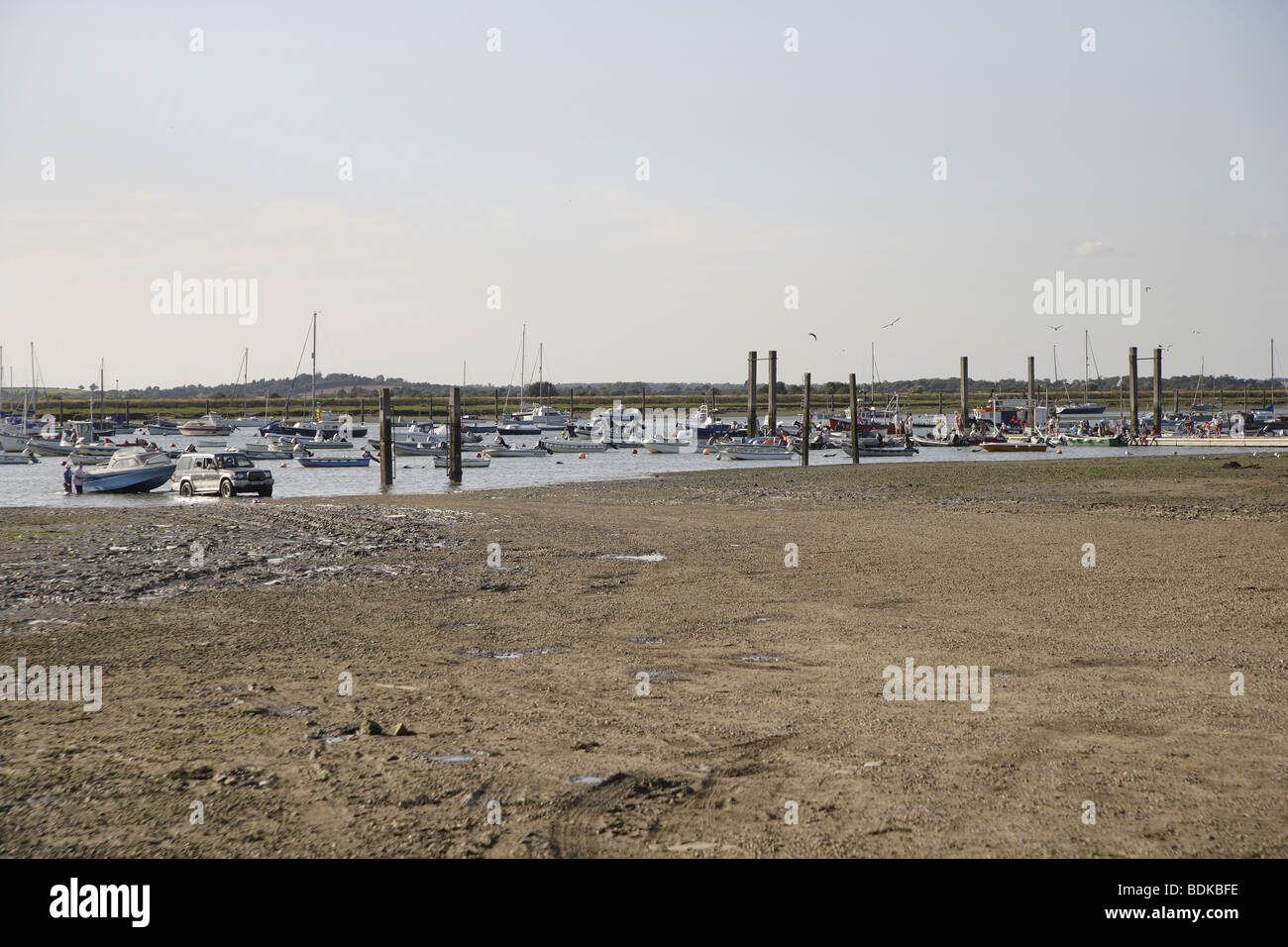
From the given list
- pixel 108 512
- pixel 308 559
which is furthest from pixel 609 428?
pixel 308 559

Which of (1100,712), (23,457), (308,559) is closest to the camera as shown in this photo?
(1100,712)

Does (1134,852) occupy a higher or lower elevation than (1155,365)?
lower

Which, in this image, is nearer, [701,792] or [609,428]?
[701,792]

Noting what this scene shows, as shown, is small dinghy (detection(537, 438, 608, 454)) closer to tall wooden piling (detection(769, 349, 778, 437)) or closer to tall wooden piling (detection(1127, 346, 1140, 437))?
tall wooden piling (detection(769, 349, 778, 437))

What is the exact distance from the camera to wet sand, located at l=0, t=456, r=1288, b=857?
6.00 m

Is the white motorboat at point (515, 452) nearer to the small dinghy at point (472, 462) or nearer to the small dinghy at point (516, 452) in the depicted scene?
the small dinghy at point (516, 452)

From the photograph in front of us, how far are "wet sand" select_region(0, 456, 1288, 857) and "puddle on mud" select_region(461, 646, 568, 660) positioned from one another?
0.26 feet

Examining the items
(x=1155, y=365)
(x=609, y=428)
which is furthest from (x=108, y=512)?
(x=1155, y=365)

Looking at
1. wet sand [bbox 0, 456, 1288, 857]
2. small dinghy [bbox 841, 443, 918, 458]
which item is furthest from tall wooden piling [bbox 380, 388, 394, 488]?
small dinghy [bbox 841, 443, 918, 458]

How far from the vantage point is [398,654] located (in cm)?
1103
